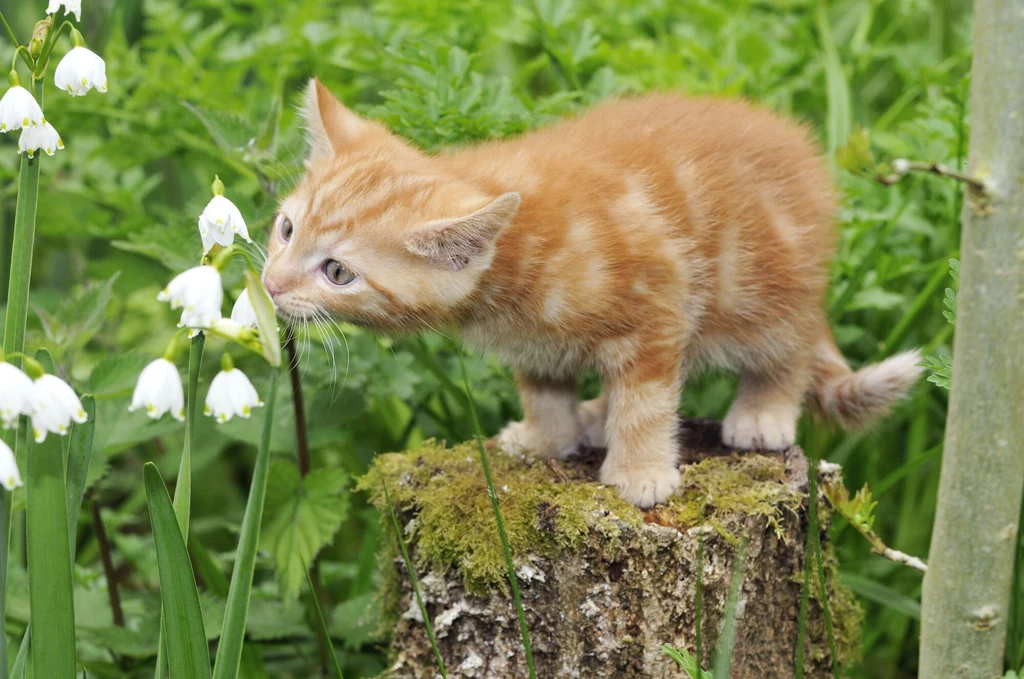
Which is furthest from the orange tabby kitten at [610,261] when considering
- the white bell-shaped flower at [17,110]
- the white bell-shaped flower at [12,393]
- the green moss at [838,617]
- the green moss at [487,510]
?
the white bell-shaped flower at [12,393]

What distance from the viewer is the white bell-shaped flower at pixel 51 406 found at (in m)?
1.18

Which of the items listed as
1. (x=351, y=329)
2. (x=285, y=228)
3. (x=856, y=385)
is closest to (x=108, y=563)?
(x=351, y=329)

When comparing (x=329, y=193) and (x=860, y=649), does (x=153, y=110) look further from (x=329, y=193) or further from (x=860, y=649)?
(x=860, y=649)

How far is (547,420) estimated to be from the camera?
2244 millimetres

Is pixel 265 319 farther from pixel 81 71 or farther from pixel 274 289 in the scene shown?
pixel 274 289

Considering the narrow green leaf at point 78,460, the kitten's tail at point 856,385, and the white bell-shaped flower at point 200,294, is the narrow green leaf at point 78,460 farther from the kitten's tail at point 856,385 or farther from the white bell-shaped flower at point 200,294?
the kitten's tail at point 856,385

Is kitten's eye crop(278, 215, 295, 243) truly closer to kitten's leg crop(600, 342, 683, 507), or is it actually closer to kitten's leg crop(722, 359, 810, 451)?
kitten's leg crop(600, 342, 683, 507)

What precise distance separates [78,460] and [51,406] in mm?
311

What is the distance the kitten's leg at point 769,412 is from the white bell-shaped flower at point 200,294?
52.3 inches

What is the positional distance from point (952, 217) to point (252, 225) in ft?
5.53

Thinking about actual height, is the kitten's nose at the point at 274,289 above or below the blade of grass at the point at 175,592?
above

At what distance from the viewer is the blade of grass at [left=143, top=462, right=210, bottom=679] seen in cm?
137

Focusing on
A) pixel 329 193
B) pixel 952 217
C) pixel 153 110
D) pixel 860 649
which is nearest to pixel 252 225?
pixel 329 193

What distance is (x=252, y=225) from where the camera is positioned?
83.1 inches
